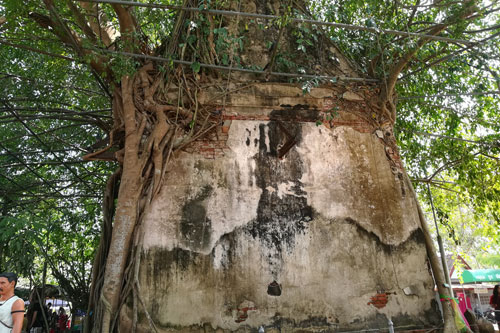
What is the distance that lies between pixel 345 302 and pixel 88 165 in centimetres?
679

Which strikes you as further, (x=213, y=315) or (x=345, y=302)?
(x=345, y=302)

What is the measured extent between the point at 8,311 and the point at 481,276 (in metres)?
12.7

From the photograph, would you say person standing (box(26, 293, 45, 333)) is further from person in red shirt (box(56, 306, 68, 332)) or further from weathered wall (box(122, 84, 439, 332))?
weathered wall (box(122, 84, 439, 332))

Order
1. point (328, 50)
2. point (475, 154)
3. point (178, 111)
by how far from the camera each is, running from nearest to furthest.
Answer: point (178, 111) < point (328, 50) < point (475, 154)

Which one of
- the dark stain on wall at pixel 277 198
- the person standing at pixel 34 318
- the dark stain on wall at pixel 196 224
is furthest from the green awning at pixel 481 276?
the person standing at pixel 34 318

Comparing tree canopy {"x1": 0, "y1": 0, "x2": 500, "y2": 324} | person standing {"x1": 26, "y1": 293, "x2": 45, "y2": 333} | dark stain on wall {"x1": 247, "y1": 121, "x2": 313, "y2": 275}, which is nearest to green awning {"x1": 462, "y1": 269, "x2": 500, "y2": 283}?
tree canopy {"x1": 0, "y1": 0, "x2": 500, "y2": 324}

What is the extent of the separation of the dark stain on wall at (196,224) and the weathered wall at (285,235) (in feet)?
0.04

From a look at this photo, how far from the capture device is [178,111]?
4824 mm

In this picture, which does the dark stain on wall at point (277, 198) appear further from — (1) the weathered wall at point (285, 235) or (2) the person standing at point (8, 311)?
(2) the person standing at point (8, 311)

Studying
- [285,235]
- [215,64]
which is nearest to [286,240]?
[285,235]

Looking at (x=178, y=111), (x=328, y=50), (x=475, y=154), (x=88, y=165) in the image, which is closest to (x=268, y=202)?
(x=178, y=111)

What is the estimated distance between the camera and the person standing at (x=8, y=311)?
2984 millimetres

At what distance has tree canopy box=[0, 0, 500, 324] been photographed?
15.3 ft

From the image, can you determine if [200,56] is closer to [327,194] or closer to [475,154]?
[327,194]
